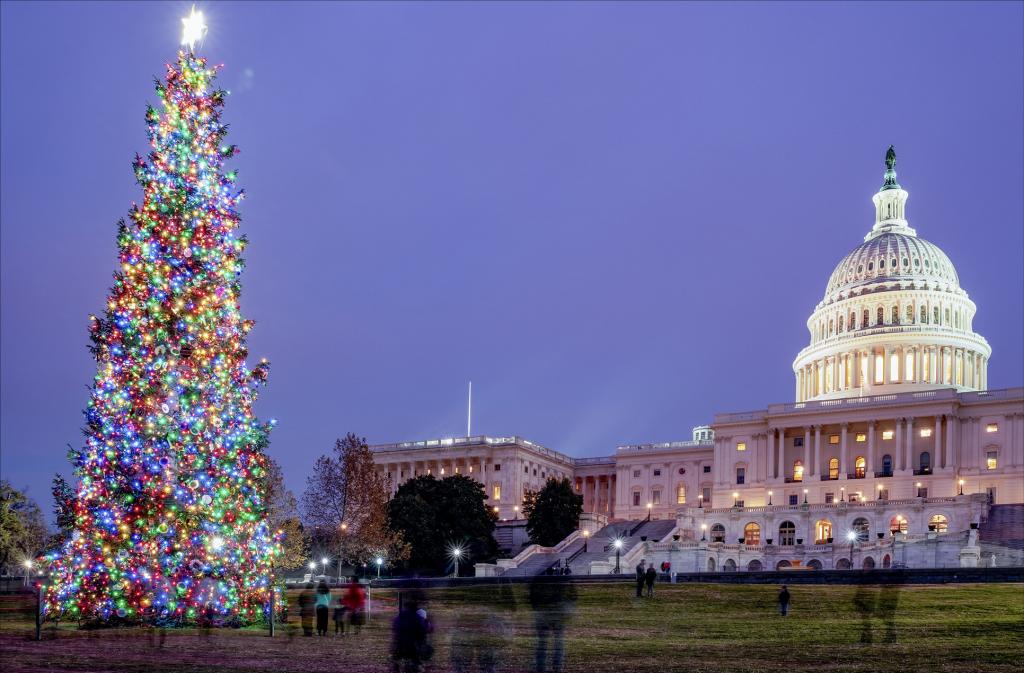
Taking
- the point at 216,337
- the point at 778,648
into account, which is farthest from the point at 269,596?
the point at 778,648

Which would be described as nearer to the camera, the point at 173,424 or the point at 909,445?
the point at 173,424

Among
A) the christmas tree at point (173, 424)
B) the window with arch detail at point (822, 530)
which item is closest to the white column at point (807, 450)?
the window with arch detail at point (822, 530)

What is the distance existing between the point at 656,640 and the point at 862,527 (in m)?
70.2

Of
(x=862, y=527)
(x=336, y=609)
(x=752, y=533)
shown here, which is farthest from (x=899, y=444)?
(x=336, y=609)

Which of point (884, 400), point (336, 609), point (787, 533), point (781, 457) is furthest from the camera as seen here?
point (781, 457)

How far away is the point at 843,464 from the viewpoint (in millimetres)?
119688

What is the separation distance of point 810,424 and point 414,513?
146 ft

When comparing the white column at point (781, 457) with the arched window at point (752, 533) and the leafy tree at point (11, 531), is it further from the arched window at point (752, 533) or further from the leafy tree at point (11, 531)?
→ the leafy tree at point (11, 531)

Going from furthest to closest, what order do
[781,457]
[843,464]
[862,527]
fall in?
1. [781,457]
2. [843,464]
3. [862,527]

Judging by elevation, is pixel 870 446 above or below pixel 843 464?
above

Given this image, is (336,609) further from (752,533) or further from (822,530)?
(752,533)

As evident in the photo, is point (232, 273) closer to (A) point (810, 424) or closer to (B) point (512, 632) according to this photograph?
(B) point (512, 632)

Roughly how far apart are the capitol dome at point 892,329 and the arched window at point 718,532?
3809 centimetres

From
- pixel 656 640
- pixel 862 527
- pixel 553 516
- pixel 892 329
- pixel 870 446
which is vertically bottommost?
pixel 553 516
